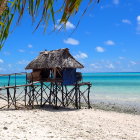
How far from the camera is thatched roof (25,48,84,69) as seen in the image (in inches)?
680

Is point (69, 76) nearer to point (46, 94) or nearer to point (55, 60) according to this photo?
point (55, 60)

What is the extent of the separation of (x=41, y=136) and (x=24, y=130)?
2.96ft

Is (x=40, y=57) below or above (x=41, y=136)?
above

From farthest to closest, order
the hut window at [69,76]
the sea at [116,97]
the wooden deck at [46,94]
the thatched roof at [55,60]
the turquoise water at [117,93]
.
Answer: the turquoise water at [117,93] → the sea at [116,97] → the hut window at [69,76] → the wooden deck at [46,94] → the thatched roof at [55,60]

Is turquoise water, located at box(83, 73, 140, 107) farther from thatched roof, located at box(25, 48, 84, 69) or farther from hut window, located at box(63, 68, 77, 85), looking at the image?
thatched roof, located at box(25, 48, 84, 69)

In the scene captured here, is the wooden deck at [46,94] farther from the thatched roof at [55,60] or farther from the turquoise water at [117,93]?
→ the turquoise water at [117,93]

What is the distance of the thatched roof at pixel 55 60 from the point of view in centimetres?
1726

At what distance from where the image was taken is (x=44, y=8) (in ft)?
6.29

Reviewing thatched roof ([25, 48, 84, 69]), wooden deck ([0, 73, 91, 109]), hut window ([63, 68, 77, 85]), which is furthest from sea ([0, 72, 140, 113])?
thatched roof ([25, 48, 84, 69])

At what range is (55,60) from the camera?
1752cm

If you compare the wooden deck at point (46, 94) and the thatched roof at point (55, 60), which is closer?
the thatched roof at point (55, 60)

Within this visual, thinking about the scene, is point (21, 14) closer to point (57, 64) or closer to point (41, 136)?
point (41, 136)

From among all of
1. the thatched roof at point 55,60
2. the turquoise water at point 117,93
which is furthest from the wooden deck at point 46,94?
the turquoise water at point 117,93

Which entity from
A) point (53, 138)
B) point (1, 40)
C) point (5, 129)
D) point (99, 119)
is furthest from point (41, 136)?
point (1, 40)
